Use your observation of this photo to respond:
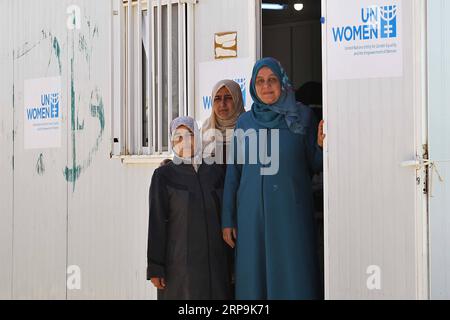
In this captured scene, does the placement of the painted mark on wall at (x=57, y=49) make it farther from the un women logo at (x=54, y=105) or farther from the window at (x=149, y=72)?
the window at (x=149, y=72)

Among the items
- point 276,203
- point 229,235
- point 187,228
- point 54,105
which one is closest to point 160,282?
point 187,228

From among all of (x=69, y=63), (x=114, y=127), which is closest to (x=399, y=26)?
(x=114, y=127)

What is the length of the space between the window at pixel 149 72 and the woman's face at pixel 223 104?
543mm

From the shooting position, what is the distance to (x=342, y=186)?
4.92 metres

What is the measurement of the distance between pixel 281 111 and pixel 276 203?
1.90 ft

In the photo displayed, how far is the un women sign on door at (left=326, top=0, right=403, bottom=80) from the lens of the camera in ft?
15.8

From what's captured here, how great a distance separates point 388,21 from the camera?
4852mm

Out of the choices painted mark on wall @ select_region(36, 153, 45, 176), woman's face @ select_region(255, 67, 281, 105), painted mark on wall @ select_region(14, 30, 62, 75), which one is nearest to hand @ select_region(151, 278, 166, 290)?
woman's face @ select_region(255, 67, 281, 105)

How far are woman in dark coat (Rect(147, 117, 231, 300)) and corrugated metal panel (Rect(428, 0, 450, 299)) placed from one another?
134 centimetres

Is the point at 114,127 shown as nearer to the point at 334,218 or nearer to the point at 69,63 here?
the point at 69,63

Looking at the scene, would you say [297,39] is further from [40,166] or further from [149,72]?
[40,166]

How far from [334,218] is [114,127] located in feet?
7.21

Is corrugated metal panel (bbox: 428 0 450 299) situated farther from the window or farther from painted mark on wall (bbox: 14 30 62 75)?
painted mark on wall (bbox: 14 30 62 75)
